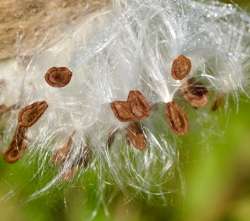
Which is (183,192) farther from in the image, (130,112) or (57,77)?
(57,77)

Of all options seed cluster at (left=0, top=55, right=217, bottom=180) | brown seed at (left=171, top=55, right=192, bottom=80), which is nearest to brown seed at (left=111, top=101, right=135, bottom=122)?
seed cluster at (left=0, top=55, right=217, bottom=180)

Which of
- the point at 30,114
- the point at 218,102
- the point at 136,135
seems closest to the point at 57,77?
the point at 30,114

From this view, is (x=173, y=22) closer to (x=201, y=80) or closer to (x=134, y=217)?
(x=201, y=80)

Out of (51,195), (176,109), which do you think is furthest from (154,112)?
(51,195)

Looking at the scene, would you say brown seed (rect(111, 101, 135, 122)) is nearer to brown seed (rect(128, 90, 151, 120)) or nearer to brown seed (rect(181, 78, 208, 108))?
brown seed (rect(128, 90, 151, 120))

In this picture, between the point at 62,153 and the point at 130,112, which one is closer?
the point at 130,112

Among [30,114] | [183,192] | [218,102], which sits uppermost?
[30,114]
